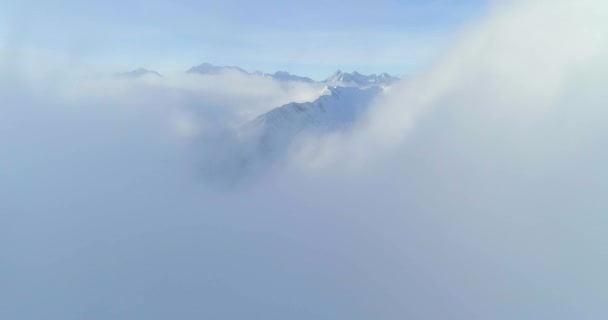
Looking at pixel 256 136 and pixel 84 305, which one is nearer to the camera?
pixel 84 305

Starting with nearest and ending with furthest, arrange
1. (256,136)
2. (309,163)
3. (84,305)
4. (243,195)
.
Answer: (84,305)
(243,195)
(309,163)
(256,136)

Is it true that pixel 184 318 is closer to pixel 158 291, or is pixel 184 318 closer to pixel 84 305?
pixel 158 291

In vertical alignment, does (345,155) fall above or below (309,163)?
above

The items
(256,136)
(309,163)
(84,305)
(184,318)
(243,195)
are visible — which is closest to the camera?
(184,318)

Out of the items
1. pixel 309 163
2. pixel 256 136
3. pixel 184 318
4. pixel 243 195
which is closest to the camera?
pixel 184 318

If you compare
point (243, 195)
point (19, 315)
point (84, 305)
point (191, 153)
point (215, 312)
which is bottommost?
point (19, 315)

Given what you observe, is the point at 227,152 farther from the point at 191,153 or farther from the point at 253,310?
the point at 253,310

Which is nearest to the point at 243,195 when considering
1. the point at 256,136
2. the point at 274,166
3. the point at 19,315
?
the point at 274,166

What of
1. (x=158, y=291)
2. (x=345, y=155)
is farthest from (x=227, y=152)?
(x=158, y=291)

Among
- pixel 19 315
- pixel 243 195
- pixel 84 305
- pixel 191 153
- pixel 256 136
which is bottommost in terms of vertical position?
pixel 19 315
